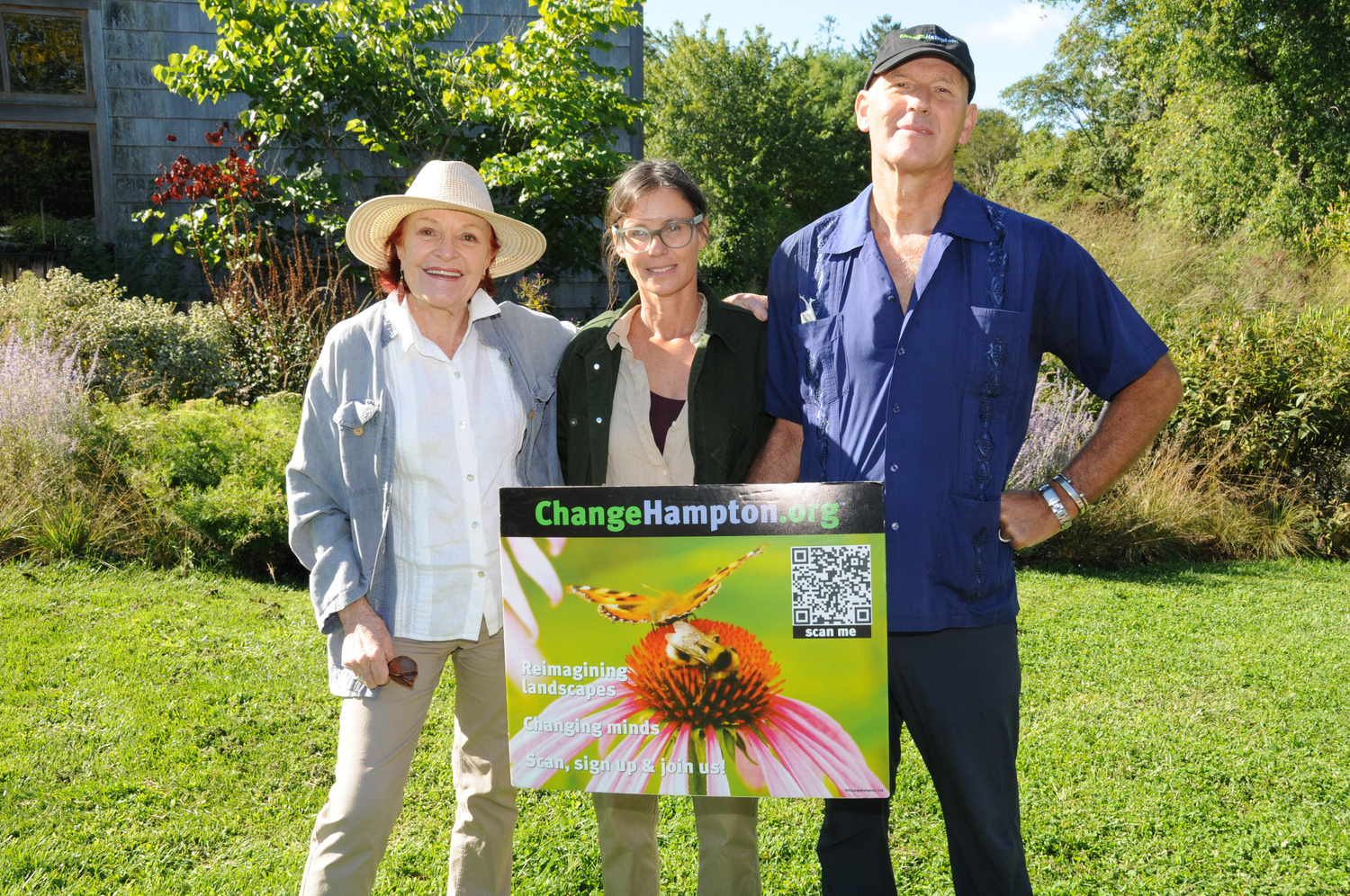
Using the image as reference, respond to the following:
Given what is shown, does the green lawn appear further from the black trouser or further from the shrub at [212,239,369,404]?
the shrub at [212,239,369,404]

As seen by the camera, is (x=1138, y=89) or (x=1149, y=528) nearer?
(x=1149, y=528)

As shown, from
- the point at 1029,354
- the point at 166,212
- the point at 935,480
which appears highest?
the point at 166,212

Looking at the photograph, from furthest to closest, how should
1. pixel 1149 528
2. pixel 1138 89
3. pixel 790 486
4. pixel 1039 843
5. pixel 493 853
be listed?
pixel 1138 89
pixel 1149 528
pixel 1039 843
pixel 493 853
pixel 790 486

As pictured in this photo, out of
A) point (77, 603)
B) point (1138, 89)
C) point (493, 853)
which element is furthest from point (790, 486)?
point (1138, 89)

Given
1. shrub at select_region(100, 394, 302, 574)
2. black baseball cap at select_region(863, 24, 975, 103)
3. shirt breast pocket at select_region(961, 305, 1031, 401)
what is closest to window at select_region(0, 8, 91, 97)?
shrub at select_region(100, 394, 302, 574)

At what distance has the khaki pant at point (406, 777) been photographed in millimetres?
2357

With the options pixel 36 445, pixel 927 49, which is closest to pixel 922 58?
pixel 927 49

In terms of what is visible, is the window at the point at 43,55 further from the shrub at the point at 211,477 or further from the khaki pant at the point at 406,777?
the khaki pant at the point at 406,777

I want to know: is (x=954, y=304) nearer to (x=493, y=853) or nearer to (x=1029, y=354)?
(x=1029, y=354)

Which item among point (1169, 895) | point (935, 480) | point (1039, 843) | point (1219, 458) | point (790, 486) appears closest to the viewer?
point (790, 486)

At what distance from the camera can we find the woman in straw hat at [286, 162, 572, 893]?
95.7 inches

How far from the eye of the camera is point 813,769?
2082 millimetres

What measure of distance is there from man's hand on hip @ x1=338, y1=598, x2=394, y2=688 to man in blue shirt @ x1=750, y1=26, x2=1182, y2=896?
1172mm

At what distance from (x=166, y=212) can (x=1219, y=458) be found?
1159 cm
